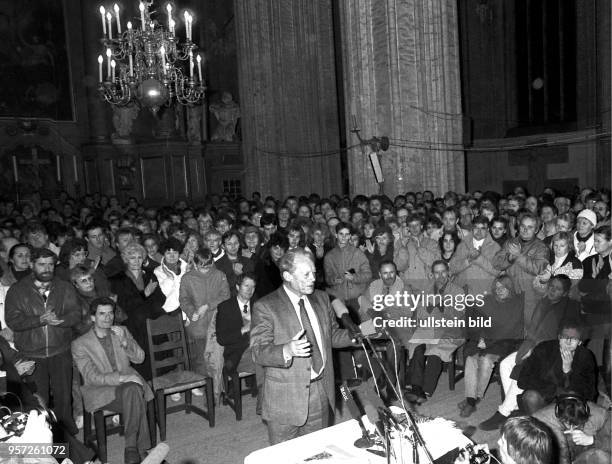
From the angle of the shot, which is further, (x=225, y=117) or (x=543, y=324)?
(x=225, y=117)

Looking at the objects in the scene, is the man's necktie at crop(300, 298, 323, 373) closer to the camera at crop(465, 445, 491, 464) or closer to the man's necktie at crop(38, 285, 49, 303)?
the camera at crop(465, 445, 491, 464)

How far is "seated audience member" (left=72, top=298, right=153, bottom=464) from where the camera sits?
17.3ft

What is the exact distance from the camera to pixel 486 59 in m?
22.3

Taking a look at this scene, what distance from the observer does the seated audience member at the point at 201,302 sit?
6.51 metres

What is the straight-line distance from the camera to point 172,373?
6.11m

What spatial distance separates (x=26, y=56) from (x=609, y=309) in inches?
779

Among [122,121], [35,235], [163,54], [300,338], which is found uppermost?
[122,121]

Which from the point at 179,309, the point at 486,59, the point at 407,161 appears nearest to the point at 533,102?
the point at 486,59

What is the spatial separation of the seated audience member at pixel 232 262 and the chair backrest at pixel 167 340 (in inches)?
44.5

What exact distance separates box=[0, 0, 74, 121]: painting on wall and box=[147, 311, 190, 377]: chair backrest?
53.8 feet

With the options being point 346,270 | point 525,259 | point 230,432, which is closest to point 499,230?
point 525,259

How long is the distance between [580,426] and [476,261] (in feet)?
9.63

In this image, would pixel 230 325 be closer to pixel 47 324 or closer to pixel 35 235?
pixel 47 324

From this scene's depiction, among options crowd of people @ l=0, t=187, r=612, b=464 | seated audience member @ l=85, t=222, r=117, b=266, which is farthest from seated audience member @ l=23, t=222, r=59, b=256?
seated audience member @ l=85, t=222, r=117, b=266
